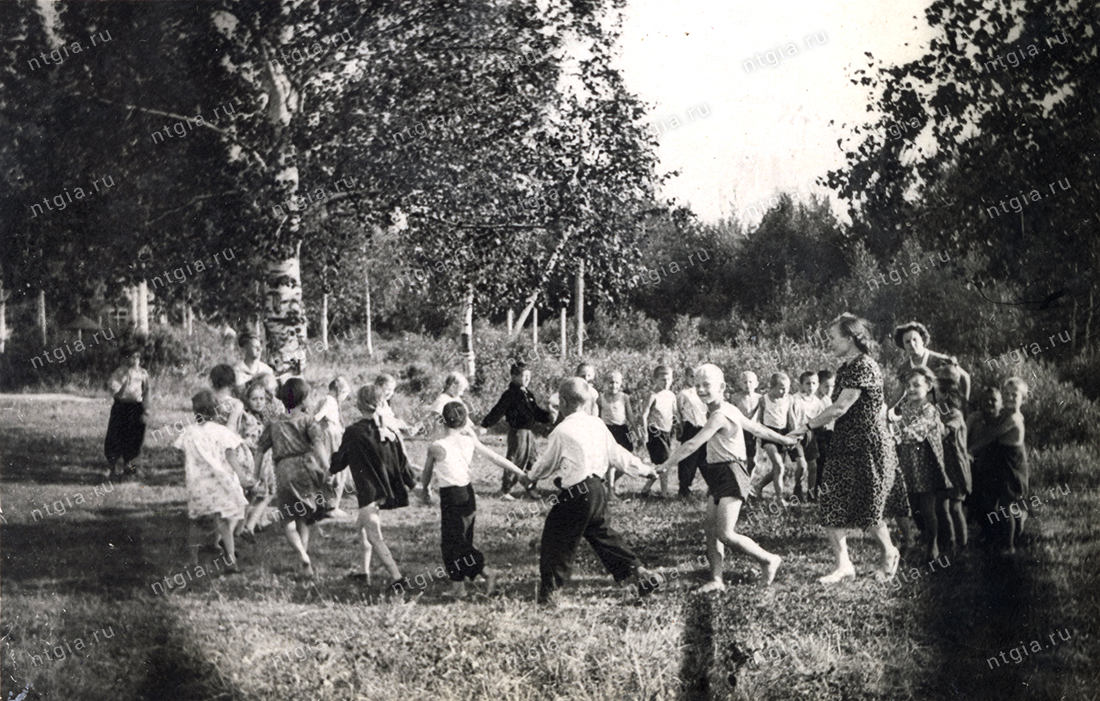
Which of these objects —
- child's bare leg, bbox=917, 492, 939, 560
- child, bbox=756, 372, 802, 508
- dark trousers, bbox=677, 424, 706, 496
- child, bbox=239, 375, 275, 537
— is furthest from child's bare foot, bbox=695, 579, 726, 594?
child, bbox=239, 375, 275, 537

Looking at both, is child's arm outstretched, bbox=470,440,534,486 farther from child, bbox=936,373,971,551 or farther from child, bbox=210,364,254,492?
child, bbox=936,373,971,551

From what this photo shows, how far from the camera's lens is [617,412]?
15.1 feet

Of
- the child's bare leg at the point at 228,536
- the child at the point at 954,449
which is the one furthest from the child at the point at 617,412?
the child's bare leg at the point at 228,536

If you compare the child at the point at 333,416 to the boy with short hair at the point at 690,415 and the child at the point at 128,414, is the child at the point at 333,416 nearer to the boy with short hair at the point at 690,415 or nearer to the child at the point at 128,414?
the child at the point at 128,414

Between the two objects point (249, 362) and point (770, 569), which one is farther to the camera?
point (249, 362)

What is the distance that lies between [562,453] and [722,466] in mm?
897

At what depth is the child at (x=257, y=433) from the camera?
4.62m

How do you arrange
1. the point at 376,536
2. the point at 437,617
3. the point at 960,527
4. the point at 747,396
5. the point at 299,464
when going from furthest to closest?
the point at 960,527
the point at 747,396
the point at 299,464
the point at 376,536
the point at 437,617

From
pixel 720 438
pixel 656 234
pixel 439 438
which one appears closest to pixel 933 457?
pixel 720 438

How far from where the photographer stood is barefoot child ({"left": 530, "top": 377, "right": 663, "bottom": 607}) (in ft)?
14.6

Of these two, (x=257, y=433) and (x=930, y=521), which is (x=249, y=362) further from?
(x=930, y=521)

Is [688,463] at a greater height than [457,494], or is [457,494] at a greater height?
[688,463]

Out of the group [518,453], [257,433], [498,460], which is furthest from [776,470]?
[257,433]

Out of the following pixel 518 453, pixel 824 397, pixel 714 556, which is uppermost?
pixel 824 397
